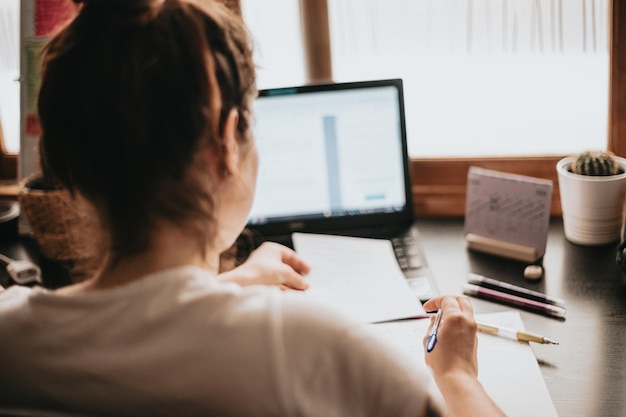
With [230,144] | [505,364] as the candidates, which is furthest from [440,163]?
[230,144]

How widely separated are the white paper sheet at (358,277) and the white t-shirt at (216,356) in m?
0.48

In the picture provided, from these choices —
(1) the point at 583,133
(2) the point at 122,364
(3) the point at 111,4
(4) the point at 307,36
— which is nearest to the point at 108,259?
(2) the point at 122,364

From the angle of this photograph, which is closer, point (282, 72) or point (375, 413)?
point (375, 413)

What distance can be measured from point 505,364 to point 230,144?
550 millimetres

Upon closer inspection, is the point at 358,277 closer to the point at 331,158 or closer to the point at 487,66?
the point at 331,158

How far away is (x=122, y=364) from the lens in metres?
0.71

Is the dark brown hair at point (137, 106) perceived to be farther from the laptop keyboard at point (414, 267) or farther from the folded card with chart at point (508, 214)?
the folded card with chart at point (508, 214)

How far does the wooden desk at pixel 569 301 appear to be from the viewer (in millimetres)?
1068

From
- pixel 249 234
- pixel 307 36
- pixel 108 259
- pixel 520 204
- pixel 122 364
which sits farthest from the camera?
pixel 307 36

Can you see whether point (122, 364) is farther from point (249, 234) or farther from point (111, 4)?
point (249, 234)

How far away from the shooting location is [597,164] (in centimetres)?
143

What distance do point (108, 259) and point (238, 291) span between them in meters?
0.16

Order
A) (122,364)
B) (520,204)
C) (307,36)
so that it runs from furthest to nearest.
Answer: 1. (307,36)
2. (520,204)
3. (122,364)

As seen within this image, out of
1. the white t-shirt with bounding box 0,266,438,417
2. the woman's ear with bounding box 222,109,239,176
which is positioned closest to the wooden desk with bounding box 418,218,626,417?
the white t-shirt with bounding box 0,266,438,417
